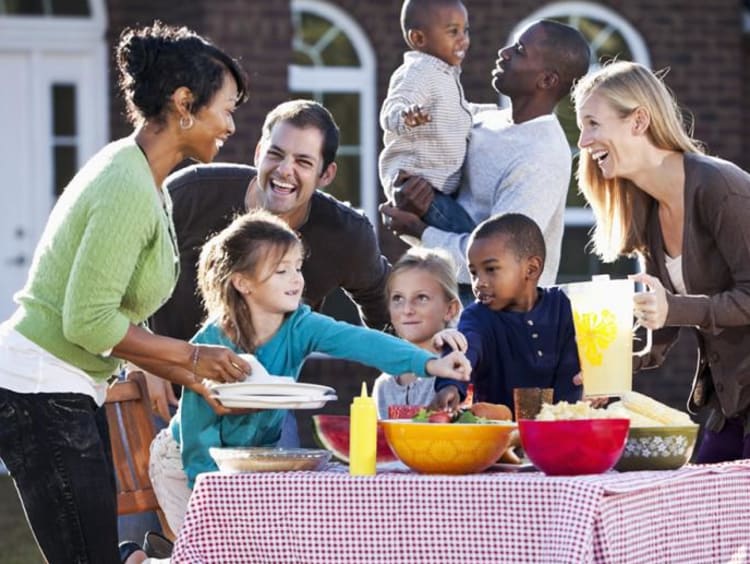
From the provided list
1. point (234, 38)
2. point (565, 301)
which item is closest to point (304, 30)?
point (234, 38)

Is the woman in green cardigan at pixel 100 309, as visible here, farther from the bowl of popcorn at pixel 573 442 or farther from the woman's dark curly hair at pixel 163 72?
the bowl of popcorn at pixel 573 442

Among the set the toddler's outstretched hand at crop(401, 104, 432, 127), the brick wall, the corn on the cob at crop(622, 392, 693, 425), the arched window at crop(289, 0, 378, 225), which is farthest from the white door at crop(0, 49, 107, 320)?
the corn on the cob at crop(622, 392, 693, 425)

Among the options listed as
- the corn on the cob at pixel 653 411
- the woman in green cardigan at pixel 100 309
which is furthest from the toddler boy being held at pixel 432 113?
the corn on the cob at pixel 653 411

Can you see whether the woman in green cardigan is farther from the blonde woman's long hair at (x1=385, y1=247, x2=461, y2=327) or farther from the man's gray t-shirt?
the man's gray t-shirt

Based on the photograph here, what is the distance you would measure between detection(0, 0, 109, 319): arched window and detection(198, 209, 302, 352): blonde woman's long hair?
7175 millimetres

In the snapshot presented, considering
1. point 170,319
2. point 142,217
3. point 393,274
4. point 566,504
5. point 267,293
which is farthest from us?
point 170,319

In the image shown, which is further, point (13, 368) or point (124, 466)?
point (124, 466)

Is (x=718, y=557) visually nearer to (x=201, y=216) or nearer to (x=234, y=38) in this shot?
(x=201, y=216)

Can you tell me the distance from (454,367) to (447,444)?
0.29 metres

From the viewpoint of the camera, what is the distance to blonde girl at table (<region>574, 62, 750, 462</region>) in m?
4.85

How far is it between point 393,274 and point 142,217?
1.24 metres

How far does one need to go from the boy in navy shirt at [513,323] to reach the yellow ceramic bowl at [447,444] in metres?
0.58

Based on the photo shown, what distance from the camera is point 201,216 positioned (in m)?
5.73

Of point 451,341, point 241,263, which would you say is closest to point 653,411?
point 451,341
